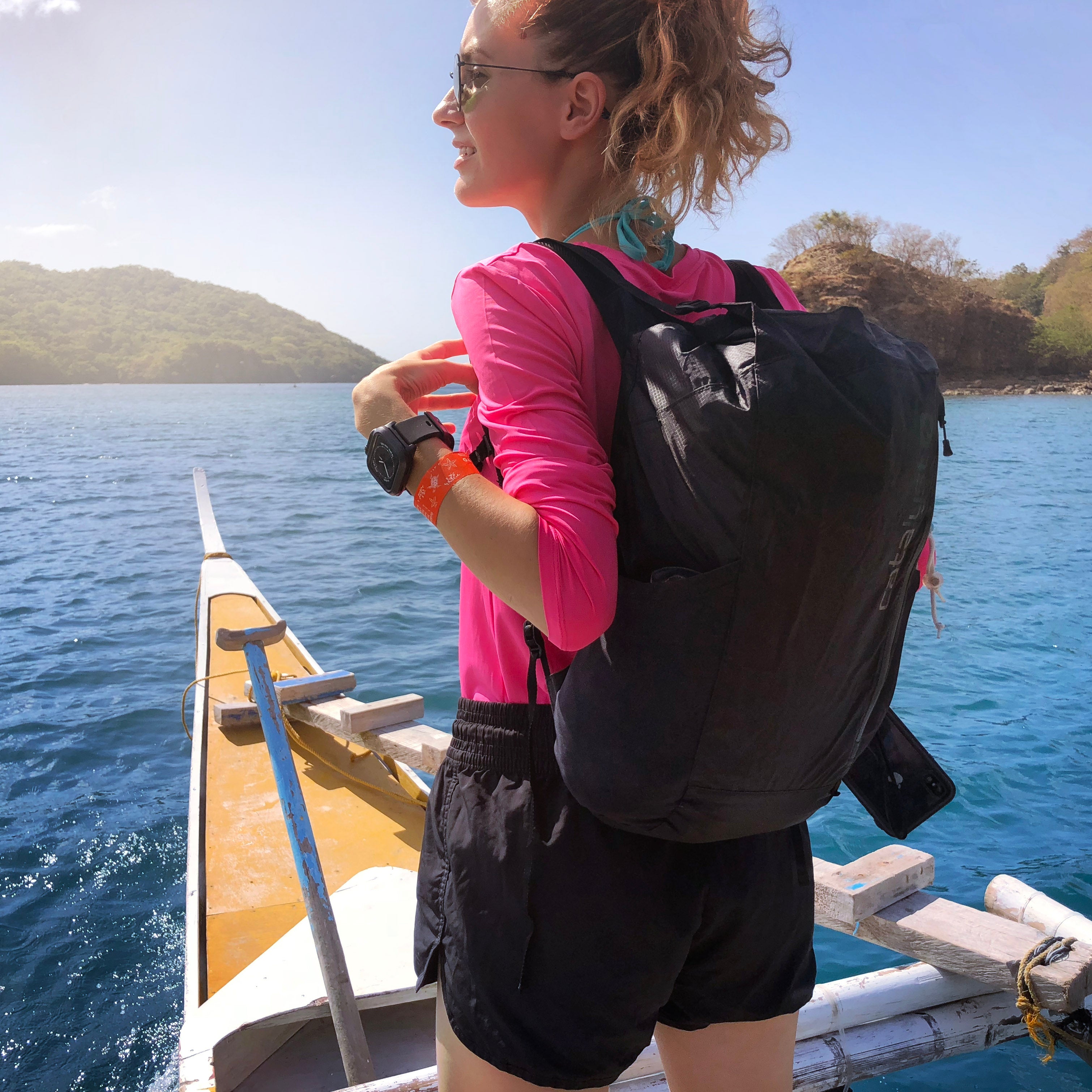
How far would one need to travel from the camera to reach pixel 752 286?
3.90 feet

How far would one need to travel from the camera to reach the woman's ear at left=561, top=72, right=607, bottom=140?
107cm

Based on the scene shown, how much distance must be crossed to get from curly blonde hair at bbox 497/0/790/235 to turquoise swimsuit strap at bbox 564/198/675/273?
0.02 meters

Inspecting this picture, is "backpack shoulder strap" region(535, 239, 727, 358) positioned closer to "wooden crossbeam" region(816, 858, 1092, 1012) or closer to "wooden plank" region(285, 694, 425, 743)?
"wooden crossbeam" region(816, 858, 1092, 1012)

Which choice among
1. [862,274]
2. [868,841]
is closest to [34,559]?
[868,841]

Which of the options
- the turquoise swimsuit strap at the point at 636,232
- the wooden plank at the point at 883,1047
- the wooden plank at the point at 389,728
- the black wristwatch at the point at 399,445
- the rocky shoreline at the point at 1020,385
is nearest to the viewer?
the black wristwatch at the point at 399,445

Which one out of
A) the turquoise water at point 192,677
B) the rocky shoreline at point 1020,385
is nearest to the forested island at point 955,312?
the rocky shoreline at point 1020,385

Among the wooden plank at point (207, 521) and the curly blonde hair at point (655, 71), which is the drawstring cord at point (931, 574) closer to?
the curly blonde hair at point (655, 71)

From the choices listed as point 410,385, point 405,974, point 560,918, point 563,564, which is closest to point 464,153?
point 410,385

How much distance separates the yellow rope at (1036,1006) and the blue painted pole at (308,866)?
65.0 inches

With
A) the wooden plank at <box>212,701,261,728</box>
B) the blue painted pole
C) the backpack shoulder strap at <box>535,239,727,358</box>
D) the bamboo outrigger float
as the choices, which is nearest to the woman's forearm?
the backpack shoulder strap at <box>535,239,727,358</box>

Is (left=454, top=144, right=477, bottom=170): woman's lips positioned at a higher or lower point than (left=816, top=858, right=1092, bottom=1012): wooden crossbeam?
higher

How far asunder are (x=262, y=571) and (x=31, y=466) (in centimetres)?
2167

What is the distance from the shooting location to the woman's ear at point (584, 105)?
3.51 ft

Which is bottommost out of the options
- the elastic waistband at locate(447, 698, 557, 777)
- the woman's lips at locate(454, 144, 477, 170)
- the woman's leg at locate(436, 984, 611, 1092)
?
the woman's leg at locate(436, 984, 611, 1092)
